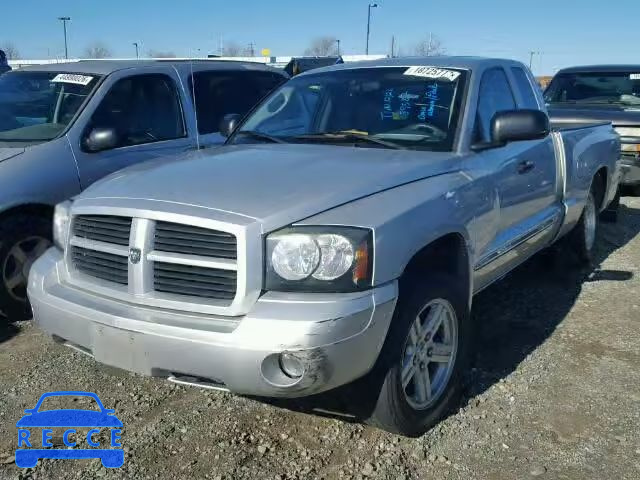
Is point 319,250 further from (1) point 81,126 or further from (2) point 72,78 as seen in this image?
(2) point 72,78

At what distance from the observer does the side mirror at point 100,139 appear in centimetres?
499

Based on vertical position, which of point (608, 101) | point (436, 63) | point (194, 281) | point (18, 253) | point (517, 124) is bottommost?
point (18, 253)

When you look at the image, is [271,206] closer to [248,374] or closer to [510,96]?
[248,374]

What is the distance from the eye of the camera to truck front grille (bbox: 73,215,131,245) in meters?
2.92

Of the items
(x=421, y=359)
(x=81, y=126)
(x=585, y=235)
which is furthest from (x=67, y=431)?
(x=585, y=235)

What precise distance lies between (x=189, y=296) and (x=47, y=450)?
1.08 m

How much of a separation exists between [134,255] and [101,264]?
315 millimetres

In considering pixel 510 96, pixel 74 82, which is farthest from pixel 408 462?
pixel 74 82

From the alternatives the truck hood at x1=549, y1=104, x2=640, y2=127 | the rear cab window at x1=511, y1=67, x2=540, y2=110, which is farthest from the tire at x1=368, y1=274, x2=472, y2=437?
the truck hood at x1=549, y1=104, x2=640, y2=127

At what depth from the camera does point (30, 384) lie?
375 cm

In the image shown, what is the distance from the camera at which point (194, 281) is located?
2752 mm

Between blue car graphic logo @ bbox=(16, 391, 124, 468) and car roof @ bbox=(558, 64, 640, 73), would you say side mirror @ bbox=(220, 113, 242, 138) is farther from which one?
car roof @ bbox=(558, 64, 640, 73)

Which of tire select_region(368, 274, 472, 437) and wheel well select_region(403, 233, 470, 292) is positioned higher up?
wheel well select_region(403, 233, 470, 292)

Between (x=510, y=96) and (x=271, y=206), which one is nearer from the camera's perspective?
(x=271, y=206)
